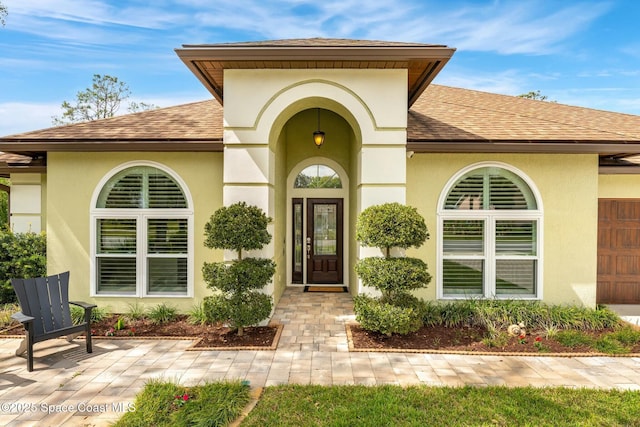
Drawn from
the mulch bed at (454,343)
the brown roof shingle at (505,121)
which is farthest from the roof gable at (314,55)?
the mulch bed at (454,343)

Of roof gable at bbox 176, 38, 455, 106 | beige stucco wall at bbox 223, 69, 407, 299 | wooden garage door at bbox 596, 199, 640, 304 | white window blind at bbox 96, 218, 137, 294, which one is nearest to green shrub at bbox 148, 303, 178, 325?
white window blind at bbox 96, 218, 137, 294

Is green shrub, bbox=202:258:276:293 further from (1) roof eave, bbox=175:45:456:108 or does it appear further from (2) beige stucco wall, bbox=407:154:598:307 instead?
(1) roof eave, bbox=175:45:456:108

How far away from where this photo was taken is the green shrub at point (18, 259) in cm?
699

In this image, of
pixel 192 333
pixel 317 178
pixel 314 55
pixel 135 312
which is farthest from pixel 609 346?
pixel 135 312

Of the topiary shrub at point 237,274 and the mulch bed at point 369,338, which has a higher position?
the topiary shrub at point 237,274

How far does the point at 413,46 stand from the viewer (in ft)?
18.9

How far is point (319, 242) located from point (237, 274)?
171 inches

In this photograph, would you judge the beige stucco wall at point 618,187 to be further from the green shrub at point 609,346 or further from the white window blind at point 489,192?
the green shrub at point 609,346

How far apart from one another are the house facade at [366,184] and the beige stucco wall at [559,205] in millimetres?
21

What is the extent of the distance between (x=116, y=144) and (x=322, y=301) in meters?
5.48

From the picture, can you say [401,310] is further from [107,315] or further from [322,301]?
[107,315]

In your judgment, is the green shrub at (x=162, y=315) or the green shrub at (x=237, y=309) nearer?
the green shrub at (x=237, y=309)

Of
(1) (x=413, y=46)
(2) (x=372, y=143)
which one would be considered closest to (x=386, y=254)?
(2) (x=372, y=143)

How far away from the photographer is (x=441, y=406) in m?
3.59
